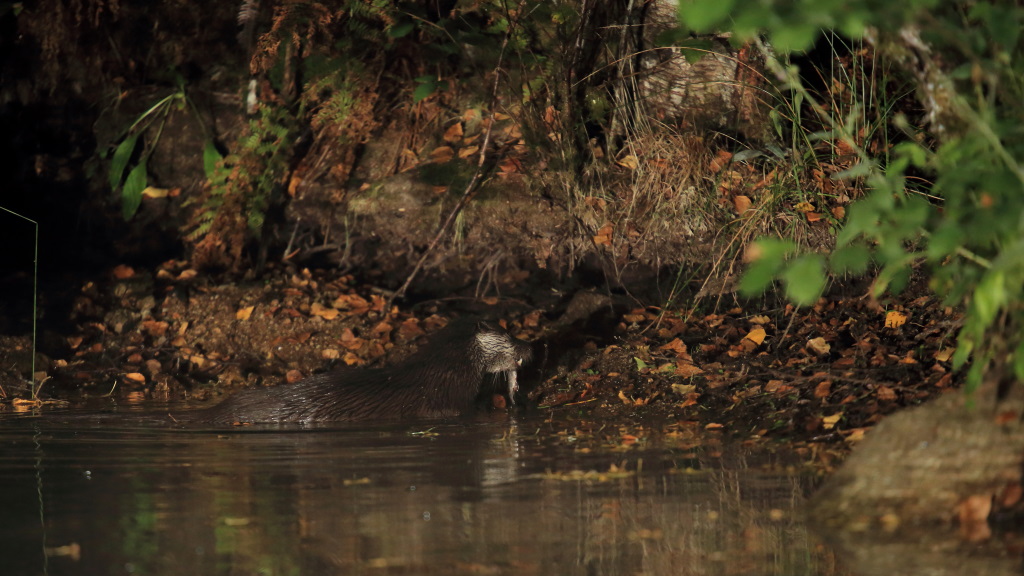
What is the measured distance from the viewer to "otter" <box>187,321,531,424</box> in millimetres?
6570

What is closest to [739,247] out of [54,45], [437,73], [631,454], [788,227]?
[788,227]

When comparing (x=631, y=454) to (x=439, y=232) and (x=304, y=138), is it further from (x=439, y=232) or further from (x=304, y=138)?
(x=304, y=138)

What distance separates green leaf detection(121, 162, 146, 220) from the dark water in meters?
3.58

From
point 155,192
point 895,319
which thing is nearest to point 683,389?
point 895,319

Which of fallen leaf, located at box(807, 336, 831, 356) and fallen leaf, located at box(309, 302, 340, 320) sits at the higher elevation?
fallen leaf, located at box(309, 302, 340, 320)

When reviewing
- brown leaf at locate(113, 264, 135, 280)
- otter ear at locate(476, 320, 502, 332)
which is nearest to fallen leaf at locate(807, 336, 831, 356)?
otter ear at locate(476, 320, 502, 332)

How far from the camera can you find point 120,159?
359 inches

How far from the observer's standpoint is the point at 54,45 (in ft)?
30.2

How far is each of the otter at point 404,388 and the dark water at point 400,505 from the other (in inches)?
22.5

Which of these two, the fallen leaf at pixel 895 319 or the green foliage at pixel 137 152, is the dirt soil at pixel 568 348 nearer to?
the fallen leaf at pixel 895 319

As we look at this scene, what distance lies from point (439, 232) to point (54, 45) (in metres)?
3.98

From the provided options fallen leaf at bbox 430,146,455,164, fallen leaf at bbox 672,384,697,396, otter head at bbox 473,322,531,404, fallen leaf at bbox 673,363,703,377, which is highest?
fallen leaf at bbox 430,146,455,164

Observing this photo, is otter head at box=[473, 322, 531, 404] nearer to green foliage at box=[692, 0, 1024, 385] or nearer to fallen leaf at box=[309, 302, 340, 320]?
fallen leaf at box=[309, 302, 340, 320]

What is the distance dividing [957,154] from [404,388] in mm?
4164
